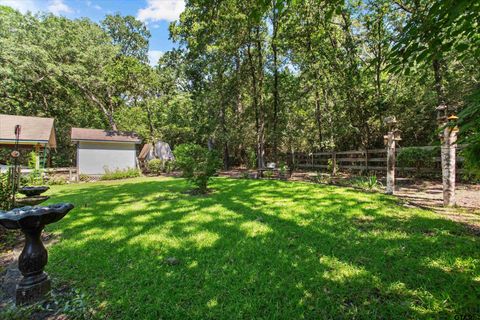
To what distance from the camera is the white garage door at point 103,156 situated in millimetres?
15906

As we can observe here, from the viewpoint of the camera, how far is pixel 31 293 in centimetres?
237

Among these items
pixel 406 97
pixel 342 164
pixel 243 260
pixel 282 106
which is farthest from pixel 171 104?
pixel 243 260

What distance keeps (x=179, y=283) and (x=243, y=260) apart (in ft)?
2.93

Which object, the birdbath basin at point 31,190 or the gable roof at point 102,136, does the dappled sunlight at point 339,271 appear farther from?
the gable roof at point 102,136

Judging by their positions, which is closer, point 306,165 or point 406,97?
point 406,97

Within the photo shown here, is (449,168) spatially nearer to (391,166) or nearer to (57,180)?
(391,166)

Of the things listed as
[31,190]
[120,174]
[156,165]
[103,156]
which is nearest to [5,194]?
[31,190]

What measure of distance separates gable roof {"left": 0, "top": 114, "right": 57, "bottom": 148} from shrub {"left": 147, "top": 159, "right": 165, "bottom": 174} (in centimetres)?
650

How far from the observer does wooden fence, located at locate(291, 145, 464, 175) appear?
28.7 ft

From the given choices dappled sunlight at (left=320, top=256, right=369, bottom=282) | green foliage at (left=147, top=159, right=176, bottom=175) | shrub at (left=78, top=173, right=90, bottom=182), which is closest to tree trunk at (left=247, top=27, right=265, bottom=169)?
green foliage at (left=147, top=159, right=176, bottom=175)

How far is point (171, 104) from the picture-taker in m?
18.9

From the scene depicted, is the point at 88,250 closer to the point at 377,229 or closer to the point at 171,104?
the point at 377,229

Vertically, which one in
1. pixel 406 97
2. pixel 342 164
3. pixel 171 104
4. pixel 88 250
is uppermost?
pixel 171 104

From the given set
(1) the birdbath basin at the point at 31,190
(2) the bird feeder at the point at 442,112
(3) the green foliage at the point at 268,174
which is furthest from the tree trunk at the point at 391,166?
(1) the birdbath basin at the point at 31,190
